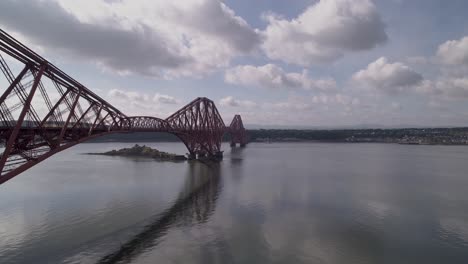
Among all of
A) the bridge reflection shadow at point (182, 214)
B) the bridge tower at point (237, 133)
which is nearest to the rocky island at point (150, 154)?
the bridge reflection shadow at point (182, 214)

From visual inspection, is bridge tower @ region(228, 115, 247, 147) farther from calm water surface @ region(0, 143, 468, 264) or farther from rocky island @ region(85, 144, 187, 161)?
calm water surface @ region(0, 143, 468, 264)

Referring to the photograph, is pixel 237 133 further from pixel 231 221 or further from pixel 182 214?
pixel 231 221

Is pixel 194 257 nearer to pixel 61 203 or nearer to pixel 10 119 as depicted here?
pixel 10 119

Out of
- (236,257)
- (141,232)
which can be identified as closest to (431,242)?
(236,257)

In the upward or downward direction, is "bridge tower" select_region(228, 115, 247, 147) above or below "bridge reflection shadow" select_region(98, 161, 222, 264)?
above

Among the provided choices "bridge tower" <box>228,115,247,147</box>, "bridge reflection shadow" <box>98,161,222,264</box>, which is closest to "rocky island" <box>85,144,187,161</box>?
"bridge reflection shadow" <box>98,161,222,264</box>

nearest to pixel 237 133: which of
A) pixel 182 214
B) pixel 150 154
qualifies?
pixel 150 154

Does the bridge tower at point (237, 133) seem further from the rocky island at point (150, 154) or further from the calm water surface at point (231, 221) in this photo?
the calm water surface at point (231, 221)
